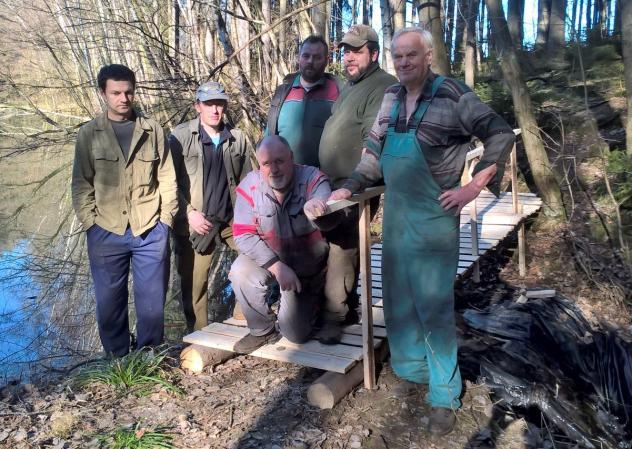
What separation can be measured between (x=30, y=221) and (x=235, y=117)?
7.02 meters

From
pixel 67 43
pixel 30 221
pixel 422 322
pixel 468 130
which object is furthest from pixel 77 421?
pixel 30 221

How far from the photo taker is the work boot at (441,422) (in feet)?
9.61

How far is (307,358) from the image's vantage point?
340 centimetres

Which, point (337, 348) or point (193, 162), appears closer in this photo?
point (337, 348)

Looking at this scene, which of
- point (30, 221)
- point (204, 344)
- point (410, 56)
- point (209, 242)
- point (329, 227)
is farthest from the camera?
point (30, 221)

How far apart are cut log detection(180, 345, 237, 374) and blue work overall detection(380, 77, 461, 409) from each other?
4.57ft

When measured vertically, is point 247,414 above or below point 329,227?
below

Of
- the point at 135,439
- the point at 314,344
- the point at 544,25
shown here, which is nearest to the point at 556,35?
the point at 544,25

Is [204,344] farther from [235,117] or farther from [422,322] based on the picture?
[235,117]

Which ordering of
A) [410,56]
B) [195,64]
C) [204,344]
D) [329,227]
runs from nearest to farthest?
[410,56] → [329,227] → [204,344] → [195,64]

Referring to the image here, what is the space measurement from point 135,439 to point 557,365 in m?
3.31

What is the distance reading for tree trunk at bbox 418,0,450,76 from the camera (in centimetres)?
728

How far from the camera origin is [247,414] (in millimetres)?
3188

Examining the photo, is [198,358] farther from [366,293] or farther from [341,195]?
[341,195]
